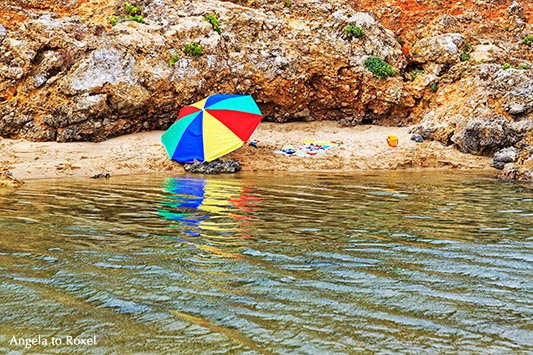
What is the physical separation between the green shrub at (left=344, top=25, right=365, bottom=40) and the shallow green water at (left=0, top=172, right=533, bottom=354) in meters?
10.1

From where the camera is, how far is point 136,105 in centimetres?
1455

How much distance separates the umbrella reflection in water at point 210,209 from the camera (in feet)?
19.8

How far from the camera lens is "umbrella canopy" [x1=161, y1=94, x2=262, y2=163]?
41.5 feet

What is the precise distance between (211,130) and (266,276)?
851 centimetres

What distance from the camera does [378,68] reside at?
1703 centimetres

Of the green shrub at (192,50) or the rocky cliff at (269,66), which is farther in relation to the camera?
the green shrub at (192,50)

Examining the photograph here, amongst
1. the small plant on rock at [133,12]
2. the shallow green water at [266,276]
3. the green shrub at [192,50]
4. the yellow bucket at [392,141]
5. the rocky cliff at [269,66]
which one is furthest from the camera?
the small plant on rock at [133,12]

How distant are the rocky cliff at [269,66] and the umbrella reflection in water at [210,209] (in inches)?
183

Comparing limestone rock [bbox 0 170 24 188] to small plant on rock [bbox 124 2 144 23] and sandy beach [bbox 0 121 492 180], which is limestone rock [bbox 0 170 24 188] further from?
small plant on rock [bbox 124 2 144 23]

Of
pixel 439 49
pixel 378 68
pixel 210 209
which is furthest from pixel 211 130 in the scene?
pixel 439 49

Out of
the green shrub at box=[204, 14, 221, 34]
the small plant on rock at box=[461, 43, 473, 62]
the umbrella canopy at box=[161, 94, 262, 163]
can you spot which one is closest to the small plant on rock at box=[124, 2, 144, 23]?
the green shrub at box=[204, 14, 221, 34]

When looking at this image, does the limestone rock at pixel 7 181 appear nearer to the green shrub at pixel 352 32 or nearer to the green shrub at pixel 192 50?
the green shrub at pixel 192 50

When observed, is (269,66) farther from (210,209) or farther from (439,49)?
(210,209)

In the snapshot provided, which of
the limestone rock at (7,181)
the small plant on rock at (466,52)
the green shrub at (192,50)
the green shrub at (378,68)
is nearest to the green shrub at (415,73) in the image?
the green shrub at (378,68)
